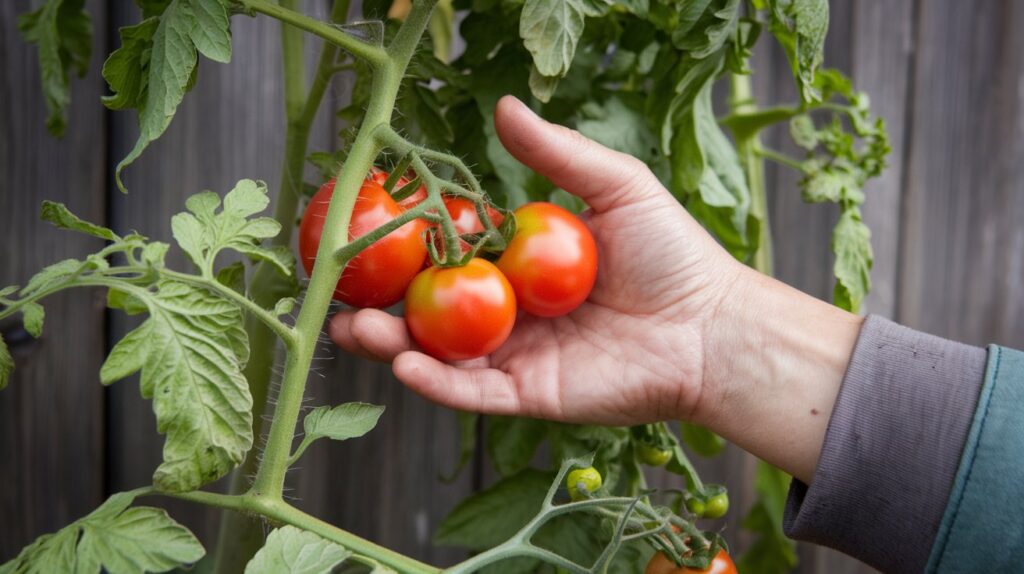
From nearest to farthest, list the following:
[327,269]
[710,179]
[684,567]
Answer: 1. [327,269]
2. [684,567]
3. [710,179]

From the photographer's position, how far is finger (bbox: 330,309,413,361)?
2.74 feet

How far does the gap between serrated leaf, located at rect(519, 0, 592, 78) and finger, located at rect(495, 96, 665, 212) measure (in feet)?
0.43

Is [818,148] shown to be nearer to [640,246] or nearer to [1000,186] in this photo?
[1000,186]

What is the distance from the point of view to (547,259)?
2.73ft

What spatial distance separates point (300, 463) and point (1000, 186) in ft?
4.74

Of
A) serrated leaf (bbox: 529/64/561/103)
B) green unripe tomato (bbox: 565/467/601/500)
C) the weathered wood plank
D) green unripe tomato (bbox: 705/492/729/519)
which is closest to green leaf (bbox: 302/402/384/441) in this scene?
green unripe tomato (bbox: 565/467/601/500)

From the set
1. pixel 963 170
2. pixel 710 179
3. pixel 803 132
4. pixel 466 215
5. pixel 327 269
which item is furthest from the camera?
pixel 963 170

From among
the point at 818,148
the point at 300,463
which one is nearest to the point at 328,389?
the point at 300,463

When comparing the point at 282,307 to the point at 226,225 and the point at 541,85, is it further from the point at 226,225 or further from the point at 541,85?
the point at 541,85

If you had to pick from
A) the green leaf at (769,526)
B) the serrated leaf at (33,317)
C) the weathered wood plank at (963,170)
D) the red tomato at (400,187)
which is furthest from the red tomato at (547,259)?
the weathered wood plank at (963,170)

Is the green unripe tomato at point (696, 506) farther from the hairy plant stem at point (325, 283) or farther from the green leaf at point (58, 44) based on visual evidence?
the green leaf at point (58, 44)

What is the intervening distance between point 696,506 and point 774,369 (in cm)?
18

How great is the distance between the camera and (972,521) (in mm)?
804

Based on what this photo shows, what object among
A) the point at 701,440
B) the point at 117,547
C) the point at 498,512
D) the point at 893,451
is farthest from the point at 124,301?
the point at 701,440
